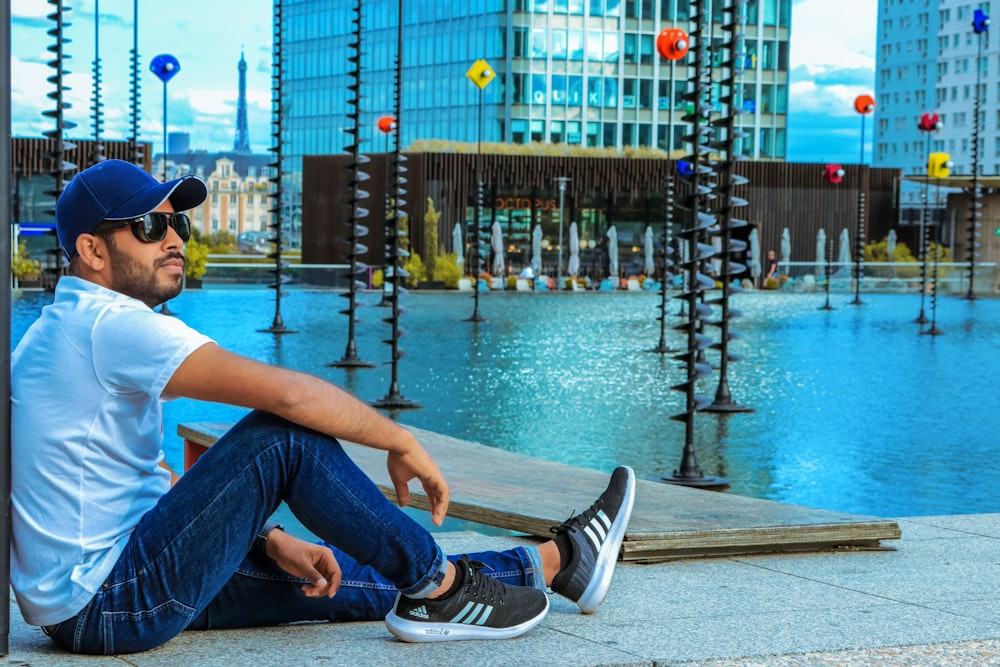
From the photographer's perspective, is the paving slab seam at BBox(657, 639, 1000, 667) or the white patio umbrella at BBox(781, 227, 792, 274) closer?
the paving slab seam at BBox(657, 639, 1000, 667)

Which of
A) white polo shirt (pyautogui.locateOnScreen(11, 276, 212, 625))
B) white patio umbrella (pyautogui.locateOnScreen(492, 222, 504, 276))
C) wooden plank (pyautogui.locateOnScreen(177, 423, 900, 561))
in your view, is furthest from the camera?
white patio umbrella (pyautogui.locateOnScreen(492, 222, 504, 276))

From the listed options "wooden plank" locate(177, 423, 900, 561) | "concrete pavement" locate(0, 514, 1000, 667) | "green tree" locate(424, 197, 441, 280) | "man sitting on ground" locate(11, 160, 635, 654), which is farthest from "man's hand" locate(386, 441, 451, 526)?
"green tree" locate(424, 197, 441, 280)

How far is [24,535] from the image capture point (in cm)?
319

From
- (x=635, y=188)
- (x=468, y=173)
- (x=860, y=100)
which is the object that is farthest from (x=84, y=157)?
(x=860, y=100)

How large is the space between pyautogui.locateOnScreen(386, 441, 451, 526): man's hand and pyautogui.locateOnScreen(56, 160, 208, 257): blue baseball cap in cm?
75

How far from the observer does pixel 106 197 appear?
318cm

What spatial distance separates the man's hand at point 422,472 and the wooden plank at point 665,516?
1553 mm

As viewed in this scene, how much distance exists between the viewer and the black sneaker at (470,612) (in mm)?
3490

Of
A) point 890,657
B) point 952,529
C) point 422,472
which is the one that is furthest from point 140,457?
point 952,529

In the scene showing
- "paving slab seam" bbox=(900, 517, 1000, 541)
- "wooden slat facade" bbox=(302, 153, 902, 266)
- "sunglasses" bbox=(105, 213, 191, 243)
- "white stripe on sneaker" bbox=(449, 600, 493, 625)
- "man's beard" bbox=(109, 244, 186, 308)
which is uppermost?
"wooden slat facade" bbox=(302, 153, 902, 266)

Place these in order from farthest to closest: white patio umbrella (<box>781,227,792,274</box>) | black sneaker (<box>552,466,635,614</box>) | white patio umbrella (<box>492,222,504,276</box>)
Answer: white patio umbrella (<box>781,227,792,274</box>) → white patio umbrella (<box>492,222,504,276</box>) → black sneaker (<box>552,466,635,614</box>)

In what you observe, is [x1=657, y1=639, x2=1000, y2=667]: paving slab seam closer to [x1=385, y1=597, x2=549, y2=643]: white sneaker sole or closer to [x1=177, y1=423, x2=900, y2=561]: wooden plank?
[x1=385, y1=597, x2=549, y2=643]: white sneaker sole

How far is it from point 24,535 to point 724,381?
11641mm

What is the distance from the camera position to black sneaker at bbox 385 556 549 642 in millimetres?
3490
